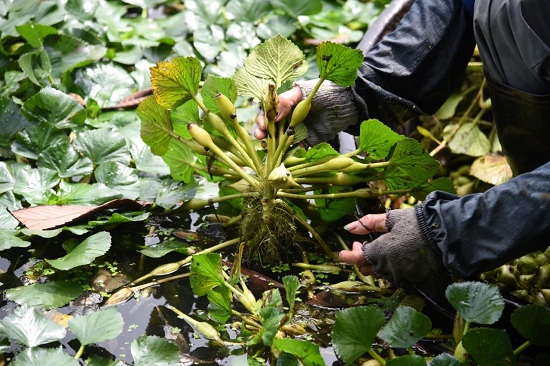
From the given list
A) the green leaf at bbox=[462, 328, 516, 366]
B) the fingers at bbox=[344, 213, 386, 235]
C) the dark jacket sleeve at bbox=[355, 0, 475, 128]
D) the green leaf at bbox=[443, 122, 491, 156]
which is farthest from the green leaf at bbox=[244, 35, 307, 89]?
the green leaf at bbox=[443, 122, 491, 156]

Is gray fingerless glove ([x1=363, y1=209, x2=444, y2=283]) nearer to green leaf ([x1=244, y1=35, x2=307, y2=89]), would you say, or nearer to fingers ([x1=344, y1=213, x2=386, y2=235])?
fingers ([x1=344, y1=213, x2=386, y2=235])

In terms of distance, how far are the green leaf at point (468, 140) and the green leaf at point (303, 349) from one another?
34.2 inches

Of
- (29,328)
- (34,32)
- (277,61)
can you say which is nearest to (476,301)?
(277,61)

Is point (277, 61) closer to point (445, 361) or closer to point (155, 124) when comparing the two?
point (155, 124)

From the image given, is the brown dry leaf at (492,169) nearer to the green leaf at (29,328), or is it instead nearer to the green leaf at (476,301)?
the green leaf at (476,301)

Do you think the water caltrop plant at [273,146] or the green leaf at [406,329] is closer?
the green leaf at [406,329]

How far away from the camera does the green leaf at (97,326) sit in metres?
1.06

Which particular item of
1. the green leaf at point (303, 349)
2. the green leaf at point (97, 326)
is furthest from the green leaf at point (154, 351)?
the green leaf at point (303, 349)

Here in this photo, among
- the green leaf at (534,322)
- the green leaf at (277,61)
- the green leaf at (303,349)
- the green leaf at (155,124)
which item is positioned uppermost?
the green leaf at (277,61)

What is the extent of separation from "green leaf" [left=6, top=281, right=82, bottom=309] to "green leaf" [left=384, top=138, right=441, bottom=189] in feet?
1.73

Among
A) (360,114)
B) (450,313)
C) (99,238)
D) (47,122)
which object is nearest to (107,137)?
(47,122)

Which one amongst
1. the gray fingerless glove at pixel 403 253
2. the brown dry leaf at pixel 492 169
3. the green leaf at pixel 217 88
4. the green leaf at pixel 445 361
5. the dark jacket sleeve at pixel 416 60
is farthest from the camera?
the brown dry leaf at pixel 492 169

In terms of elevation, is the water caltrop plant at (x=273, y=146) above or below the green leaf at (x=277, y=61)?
below

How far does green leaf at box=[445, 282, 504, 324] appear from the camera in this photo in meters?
1.03
